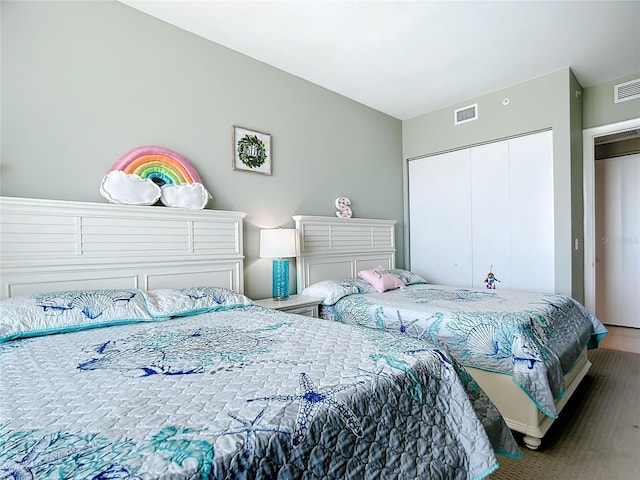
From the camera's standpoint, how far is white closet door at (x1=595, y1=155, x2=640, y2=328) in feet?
13.6

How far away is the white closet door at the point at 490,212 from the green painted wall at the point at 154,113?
1320 mm

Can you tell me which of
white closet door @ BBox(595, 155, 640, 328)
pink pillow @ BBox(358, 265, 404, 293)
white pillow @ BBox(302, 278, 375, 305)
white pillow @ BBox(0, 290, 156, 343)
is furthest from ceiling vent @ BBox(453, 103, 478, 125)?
white pillow @ BBox(0, 290, 156, 343)

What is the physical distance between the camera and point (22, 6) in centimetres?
191

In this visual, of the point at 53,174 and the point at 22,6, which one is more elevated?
the point at 22,6

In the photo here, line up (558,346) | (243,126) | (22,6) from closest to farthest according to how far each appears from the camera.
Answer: (22,6)
(558,346)
(243,126)

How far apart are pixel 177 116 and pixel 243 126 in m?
0.54

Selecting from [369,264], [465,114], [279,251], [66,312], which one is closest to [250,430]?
[66,312]

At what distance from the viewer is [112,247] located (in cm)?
209

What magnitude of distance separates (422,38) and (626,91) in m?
2.18

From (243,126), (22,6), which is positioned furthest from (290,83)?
(22,6)

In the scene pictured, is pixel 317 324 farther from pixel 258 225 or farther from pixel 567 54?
pixel 567 54

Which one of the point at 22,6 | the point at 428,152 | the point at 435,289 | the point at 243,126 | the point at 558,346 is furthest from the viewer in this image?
the point at 428,152

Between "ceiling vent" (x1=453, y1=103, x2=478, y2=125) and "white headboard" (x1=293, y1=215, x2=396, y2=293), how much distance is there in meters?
1.31

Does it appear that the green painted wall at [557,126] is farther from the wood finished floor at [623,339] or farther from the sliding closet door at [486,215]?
the wood finished floor at [623,339]
